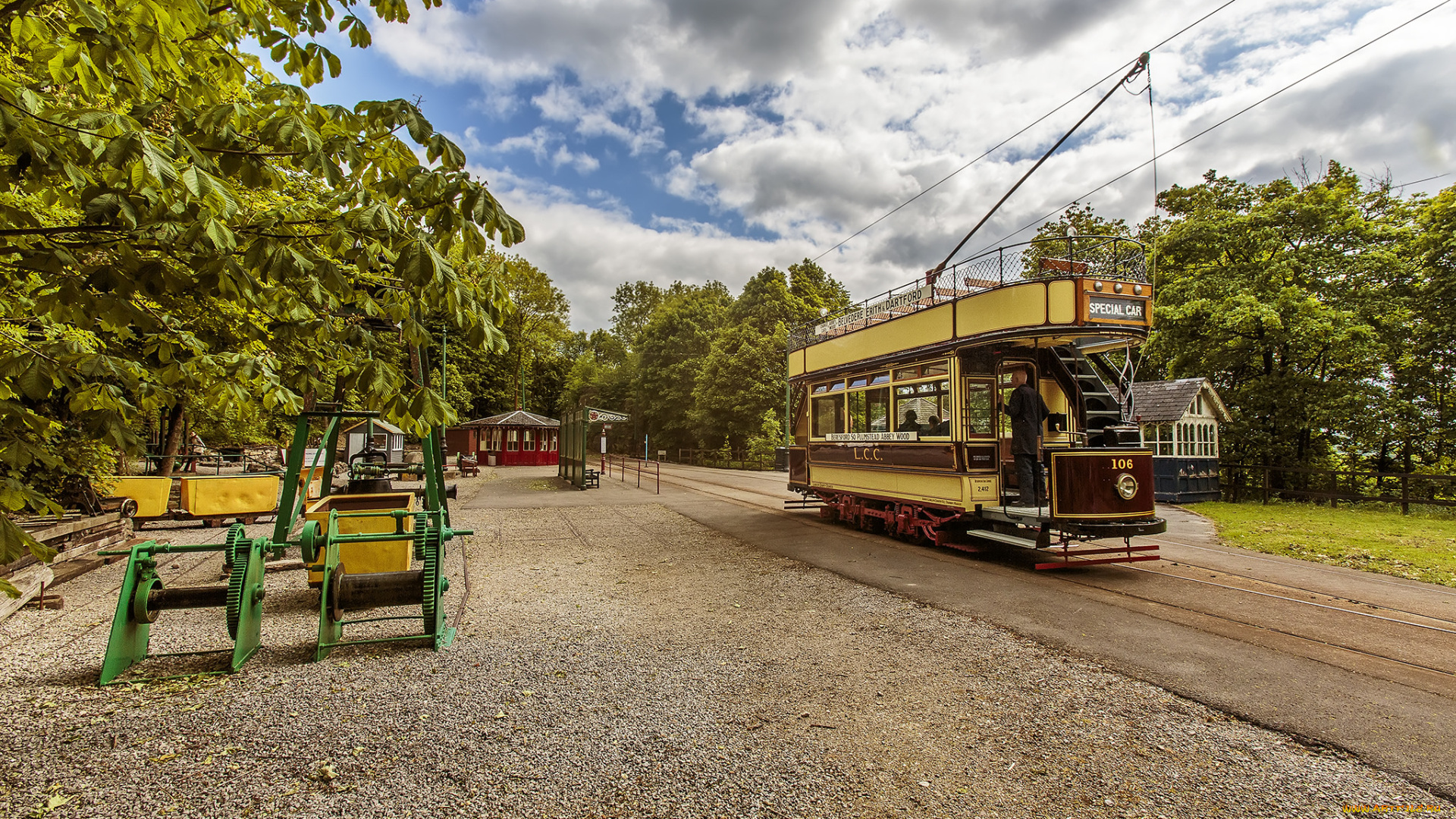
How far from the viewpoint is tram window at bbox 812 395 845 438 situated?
12984 millimetres

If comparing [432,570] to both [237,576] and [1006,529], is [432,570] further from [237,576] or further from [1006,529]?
[1006,529]

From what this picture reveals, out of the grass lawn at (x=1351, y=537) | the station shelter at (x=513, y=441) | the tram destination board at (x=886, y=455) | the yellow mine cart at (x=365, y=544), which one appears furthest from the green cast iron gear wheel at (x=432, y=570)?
the station shelter at (x=513, y=441)

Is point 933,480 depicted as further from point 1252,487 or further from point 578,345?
point 578,345

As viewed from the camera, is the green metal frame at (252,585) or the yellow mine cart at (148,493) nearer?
the green metal frame at (252,585)

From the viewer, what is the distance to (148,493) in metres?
12.2

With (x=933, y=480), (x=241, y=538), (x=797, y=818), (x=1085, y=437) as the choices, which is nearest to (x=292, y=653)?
(x=241, y=538)

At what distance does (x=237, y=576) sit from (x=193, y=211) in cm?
343

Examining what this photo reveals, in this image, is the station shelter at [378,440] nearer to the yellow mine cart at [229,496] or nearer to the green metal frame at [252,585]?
the yellow mine cart at [229,496]

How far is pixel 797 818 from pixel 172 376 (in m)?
3.16

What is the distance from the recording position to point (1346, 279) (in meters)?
18.8

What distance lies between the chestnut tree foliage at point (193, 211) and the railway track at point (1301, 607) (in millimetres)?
6622

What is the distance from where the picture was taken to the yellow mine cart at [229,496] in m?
12.7

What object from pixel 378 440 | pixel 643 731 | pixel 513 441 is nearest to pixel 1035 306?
pixel 643 731

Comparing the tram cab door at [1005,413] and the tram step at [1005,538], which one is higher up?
the tram cab door at [1005,413]
